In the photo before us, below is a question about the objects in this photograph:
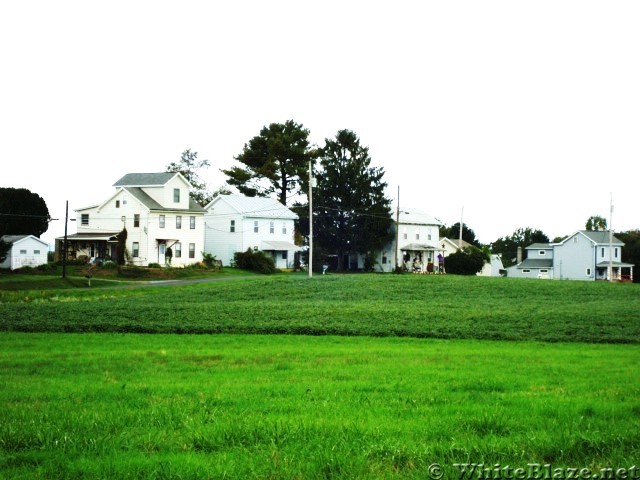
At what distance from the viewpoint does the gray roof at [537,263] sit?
113 metres

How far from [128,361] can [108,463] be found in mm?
9343

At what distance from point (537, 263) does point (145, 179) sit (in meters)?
62.3

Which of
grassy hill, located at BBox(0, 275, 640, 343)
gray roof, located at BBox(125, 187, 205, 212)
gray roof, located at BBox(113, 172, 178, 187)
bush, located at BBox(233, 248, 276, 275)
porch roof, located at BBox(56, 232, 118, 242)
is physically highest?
gray roof, located at BBox(113, 172, 178, 187)

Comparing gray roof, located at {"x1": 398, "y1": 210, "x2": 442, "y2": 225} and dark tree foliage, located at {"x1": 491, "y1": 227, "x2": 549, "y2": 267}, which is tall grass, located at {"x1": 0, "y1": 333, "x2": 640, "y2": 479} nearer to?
gray roof, located at {"x1": 398, "y1": 210, "x2": 442, "y2": 225}

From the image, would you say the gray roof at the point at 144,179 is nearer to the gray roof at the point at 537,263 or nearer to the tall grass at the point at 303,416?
the gray roof at the point at 537,263

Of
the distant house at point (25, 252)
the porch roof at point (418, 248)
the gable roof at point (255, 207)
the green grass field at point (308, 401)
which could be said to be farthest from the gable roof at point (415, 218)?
the green grass field at point (308, 401)

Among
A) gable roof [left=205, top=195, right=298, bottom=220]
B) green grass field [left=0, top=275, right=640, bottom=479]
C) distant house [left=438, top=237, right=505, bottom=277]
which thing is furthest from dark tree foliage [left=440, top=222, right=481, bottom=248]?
green grass field [left=0, top=275, right=640, bottom=479]

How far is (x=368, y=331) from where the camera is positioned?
26359 millimetres

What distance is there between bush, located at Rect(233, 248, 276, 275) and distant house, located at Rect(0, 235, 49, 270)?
66.7 feet

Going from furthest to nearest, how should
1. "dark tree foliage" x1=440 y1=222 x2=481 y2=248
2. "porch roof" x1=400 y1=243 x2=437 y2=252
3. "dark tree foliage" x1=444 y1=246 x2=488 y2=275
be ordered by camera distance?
"dark tree foliage" x1=440 y1=222 x2=481 y2=248, "porch roof" x1=400 y1=243 x2=437 y2=252, "dark tree foliage" x1=444 y1=246 x2=488 y2=275

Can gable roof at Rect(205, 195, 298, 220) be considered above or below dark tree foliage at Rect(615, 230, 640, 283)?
above

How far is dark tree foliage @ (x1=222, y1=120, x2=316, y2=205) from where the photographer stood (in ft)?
348

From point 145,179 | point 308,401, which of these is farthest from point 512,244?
point 308,401

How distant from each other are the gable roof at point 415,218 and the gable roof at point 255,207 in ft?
59.7
